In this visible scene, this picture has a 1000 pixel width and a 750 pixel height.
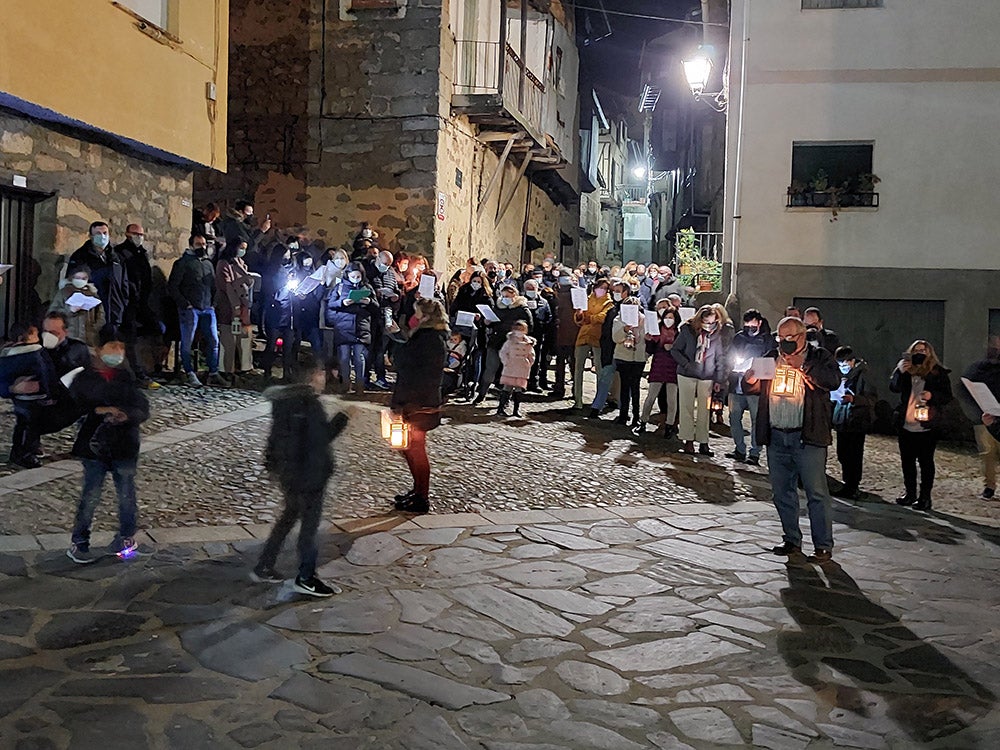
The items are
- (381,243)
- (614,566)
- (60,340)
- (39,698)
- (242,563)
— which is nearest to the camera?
(39,698)

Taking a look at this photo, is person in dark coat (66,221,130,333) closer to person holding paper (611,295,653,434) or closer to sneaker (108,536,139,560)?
sneaker (108,536,139,560)

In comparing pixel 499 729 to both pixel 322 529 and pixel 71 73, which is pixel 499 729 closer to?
pixel 322 529

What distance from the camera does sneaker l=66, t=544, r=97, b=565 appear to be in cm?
578

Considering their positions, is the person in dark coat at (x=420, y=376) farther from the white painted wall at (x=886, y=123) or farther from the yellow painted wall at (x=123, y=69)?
the white painted wall at (x=886, y=123)

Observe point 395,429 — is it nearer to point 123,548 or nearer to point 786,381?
point 123,548

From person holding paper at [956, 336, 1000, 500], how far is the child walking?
5236mm

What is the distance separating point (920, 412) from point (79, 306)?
881cm

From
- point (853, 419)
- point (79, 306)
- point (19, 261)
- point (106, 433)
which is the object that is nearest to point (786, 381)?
point (853, 419)

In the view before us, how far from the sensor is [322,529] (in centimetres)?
692

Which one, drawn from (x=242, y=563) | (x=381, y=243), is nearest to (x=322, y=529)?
(x=242, y=563)

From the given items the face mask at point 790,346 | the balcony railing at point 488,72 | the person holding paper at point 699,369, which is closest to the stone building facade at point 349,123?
the balcony railing at point 488,72

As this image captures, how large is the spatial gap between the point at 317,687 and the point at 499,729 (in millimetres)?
917

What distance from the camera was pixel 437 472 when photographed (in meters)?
8.92

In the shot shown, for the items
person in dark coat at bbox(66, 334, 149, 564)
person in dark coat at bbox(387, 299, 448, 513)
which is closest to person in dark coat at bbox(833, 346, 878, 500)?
person in dark coat at bbox(387, 299, 448, 513)
